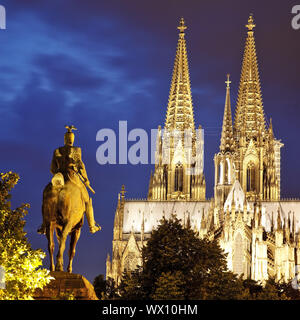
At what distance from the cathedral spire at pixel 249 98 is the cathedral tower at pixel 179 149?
701cm

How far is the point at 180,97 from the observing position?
13000 cm

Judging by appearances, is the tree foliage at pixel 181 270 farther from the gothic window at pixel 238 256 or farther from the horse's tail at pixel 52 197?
the gothic window at pixel 238 256

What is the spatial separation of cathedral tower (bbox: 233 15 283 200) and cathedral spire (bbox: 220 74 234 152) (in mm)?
1620

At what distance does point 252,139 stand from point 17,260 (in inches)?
4241

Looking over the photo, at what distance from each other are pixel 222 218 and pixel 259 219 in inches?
198

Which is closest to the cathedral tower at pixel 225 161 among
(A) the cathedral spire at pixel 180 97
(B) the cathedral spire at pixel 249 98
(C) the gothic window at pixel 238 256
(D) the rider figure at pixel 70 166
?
(B) the cathedral spire at pixel 249 98

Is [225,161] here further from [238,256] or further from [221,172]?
[238,256]

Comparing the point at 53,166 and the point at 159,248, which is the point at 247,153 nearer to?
the point at 159,248

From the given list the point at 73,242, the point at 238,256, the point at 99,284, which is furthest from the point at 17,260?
the point at 99,284

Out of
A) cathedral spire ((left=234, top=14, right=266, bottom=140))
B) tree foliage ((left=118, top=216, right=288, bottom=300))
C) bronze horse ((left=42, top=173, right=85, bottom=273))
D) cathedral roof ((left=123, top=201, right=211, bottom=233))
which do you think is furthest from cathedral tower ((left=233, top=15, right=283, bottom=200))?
bronze horse ((left=42, top=173, right=85, bottom=273))

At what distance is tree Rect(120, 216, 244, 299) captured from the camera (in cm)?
4184

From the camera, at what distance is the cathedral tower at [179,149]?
124 metres

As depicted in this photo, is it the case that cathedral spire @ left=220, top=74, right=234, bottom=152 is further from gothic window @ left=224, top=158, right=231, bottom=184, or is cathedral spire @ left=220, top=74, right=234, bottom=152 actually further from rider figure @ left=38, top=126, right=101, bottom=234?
rider figure @ left=38, top=126, right=101, bottom=234
